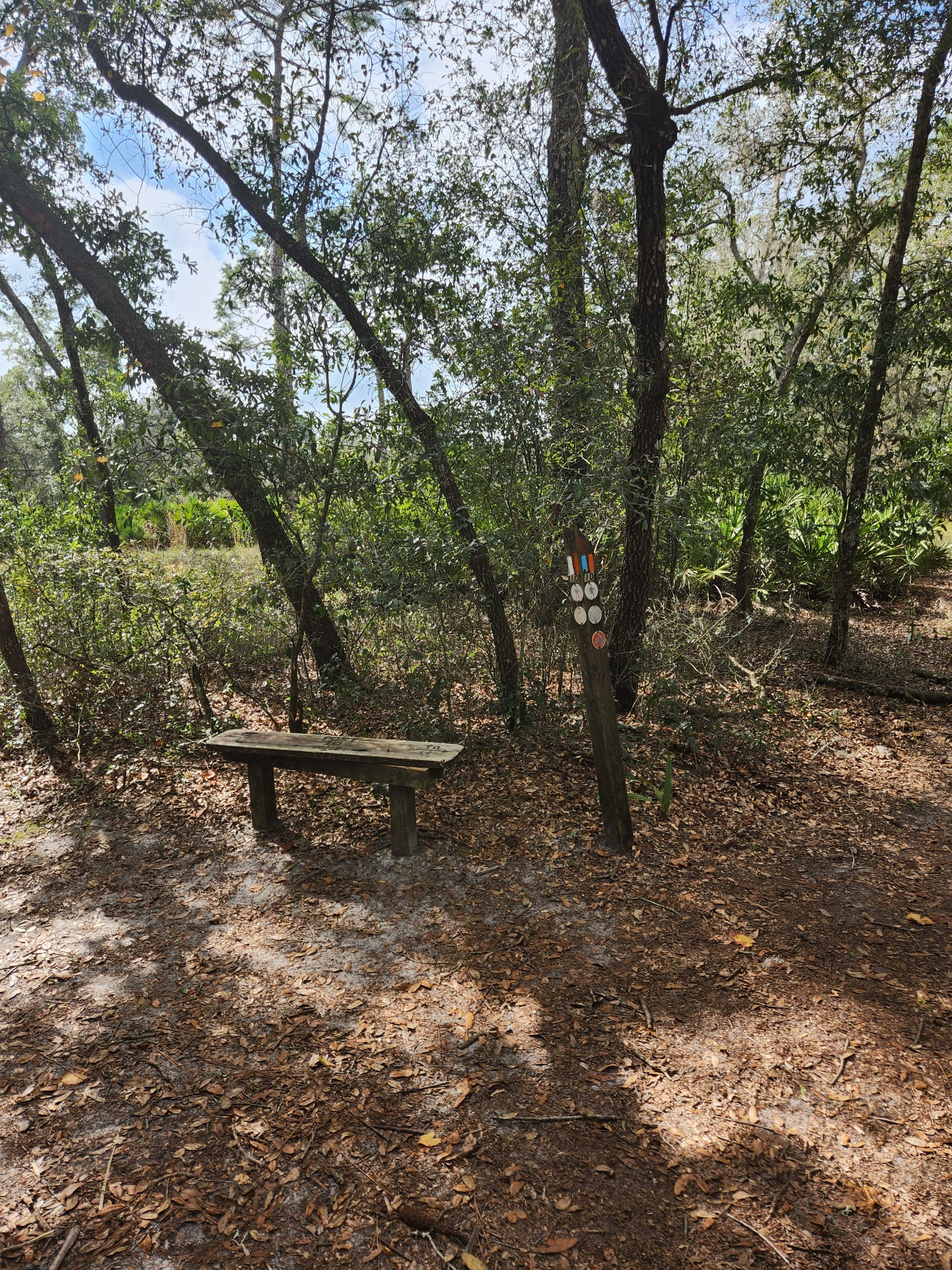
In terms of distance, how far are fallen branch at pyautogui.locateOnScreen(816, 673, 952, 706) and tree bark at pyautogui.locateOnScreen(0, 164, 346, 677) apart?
4455 millimetres

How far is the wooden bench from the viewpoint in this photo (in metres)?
4.04

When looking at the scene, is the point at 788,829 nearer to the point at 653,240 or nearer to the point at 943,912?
the point at 943,912

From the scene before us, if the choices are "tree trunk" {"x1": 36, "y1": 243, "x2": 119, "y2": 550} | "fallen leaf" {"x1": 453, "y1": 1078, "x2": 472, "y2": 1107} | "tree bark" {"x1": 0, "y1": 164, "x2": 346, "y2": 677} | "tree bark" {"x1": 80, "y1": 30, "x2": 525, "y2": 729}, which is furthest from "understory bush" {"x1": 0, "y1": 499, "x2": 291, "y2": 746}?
"fallen leaf" {"x1": 453, "y1": 1078, "x2": 472, "y2": 1107}

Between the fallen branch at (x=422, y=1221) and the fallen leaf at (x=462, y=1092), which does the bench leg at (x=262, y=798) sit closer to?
the fallen leaf at (x=462, y=1092)

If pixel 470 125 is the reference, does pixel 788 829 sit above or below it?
below

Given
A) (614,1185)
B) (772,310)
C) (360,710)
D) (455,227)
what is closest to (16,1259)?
(614,1185)

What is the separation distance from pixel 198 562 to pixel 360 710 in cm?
493

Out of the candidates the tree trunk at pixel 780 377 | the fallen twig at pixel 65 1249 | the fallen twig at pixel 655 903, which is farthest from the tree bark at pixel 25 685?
the tree trunk at pixel 780 377

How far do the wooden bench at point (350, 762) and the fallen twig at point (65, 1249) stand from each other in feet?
7.30

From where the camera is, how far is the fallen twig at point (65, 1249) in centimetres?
207

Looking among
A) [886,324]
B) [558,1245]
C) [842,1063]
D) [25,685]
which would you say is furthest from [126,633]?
[886,324]

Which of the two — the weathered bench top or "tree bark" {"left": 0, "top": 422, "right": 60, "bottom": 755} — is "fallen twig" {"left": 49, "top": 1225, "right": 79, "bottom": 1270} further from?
"tree bark" {"left": 0, "top": 422, "right": 60, "bottom": 755}

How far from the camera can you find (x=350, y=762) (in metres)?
4.19

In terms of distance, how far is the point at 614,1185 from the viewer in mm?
2271
